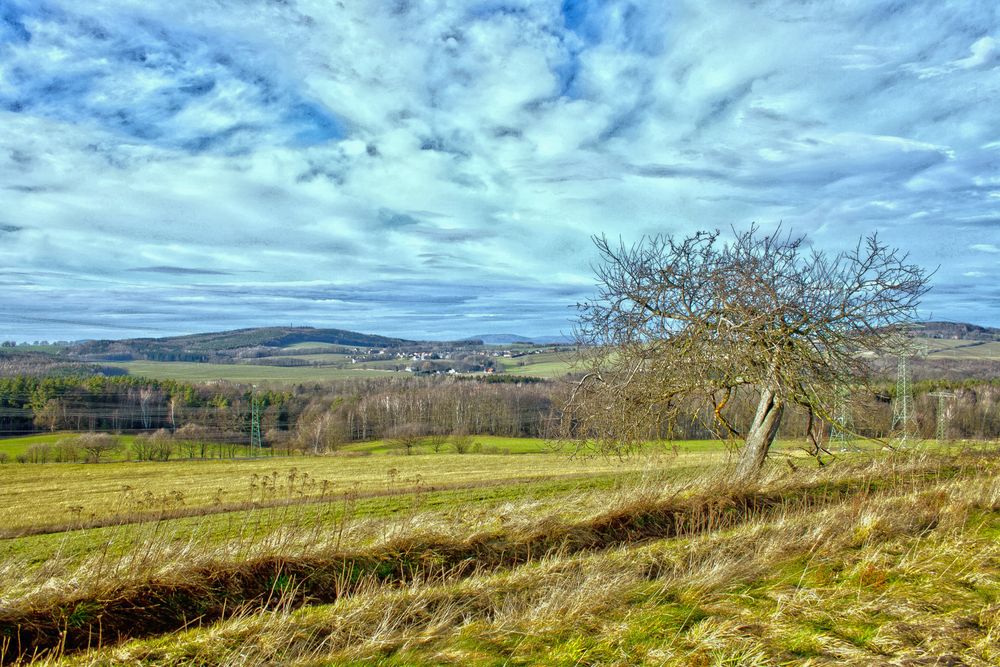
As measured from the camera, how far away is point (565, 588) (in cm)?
553

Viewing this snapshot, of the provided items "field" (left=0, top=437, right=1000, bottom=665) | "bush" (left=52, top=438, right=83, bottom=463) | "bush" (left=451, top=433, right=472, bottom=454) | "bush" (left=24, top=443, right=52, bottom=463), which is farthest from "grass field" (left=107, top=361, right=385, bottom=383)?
"field" (left=0, top=437, right=1000, bottom=665)

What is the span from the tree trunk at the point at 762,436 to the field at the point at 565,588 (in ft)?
5.17

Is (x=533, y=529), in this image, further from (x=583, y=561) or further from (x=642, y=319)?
(x=642, y=319)

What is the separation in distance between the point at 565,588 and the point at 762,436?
7.14 meters

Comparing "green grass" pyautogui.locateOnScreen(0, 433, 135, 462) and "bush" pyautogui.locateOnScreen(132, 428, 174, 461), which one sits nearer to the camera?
"green grass" pyautogui.locateOnScreen(0, 433, 135, 462)

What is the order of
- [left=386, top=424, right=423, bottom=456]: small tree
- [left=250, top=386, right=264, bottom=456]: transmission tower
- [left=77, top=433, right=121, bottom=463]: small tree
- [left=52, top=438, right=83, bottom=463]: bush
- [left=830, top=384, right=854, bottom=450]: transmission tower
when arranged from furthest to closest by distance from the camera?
[left=386, top=424, right=423, bottom=456]: small tree < [left=250, top=386, right=264, bottom=456]: transmission tower < [left=77, top=433, right=121, bottom=463]: small tree < [left=52, top=438, right=83, bottom=463]: bush < [left=830, top=384, right=854, bottom=450]: transmission tower

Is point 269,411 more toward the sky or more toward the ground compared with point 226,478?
more toward the ground

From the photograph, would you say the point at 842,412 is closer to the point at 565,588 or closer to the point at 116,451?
the point at 565,588

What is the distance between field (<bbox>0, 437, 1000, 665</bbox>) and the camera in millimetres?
4434

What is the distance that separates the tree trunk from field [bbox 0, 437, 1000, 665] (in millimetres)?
1575

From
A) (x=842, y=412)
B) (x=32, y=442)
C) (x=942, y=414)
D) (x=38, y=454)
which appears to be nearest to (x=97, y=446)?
(x=38, y=454)

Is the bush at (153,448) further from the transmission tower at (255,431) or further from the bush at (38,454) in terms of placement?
the transmission tower at (255,431)

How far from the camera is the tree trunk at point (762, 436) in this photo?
1097 cm

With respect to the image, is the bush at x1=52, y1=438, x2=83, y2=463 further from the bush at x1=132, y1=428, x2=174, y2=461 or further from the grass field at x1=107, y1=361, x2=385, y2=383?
the grass field at x1=107, y1=361, x2=385, y2=383
